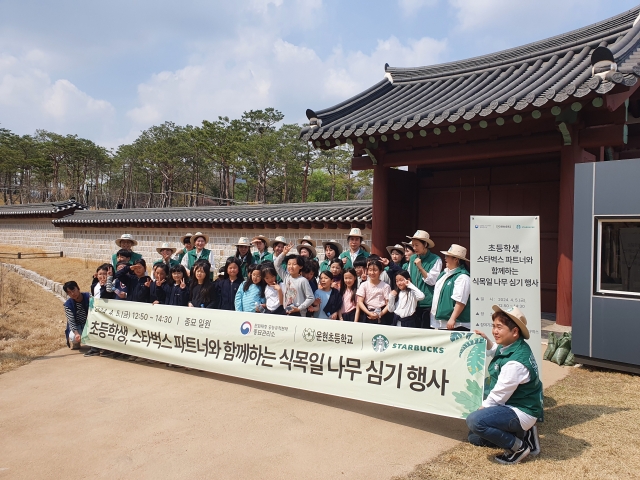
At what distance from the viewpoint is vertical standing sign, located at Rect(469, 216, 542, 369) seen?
4.36m

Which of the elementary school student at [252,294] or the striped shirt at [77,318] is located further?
the striped shirt at [77,318]

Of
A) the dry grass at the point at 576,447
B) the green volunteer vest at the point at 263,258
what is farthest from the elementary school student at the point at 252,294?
the dry grass at the point at 576,447

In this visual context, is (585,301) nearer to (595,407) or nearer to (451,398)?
(595,407)

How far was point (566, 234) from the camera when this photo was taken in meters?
6.99

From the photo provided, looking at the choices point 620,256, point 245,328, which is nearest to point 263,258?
point 245,328

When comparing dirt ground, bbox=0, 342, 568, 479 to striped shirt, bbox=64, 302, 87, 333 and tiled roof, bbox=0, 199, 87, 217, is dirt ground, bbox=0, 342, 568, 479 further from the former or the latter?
tiled roof, bbox=0, 199, 87, 217

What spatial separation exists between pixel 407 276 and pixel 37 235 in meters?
22.1

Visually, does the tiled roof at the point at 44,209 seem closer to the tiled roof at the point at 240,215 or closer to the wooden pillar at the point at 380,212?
the tiled roof at the point at 240,215

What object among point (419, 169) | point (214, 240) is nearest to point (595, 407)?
A: point (419, 169)

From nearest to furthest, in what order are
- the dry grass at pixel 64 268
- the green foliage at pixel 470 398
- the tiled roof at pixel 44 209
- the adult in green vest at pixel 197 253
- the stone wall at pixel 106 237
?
the green foliage at pixel 470 398
the adult in green vest at pixel 197 253
the stone wall at pixel 106 237
the dry grass at pixel 64 268
the tiled roof at pixel 44 209

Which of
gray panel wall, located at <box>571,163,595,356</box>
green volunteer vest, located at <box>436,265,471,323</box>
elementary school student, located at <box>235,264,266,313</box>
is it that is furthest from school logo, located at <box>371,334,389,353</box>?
gray panel wall, located at <box>571,163,595,356</box>

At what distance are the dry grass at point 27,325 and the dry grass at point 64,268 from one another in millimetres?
2033

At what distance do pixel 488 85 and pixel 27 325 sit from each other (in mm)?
9503

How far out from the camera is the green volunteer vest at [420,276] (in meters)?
5.59
